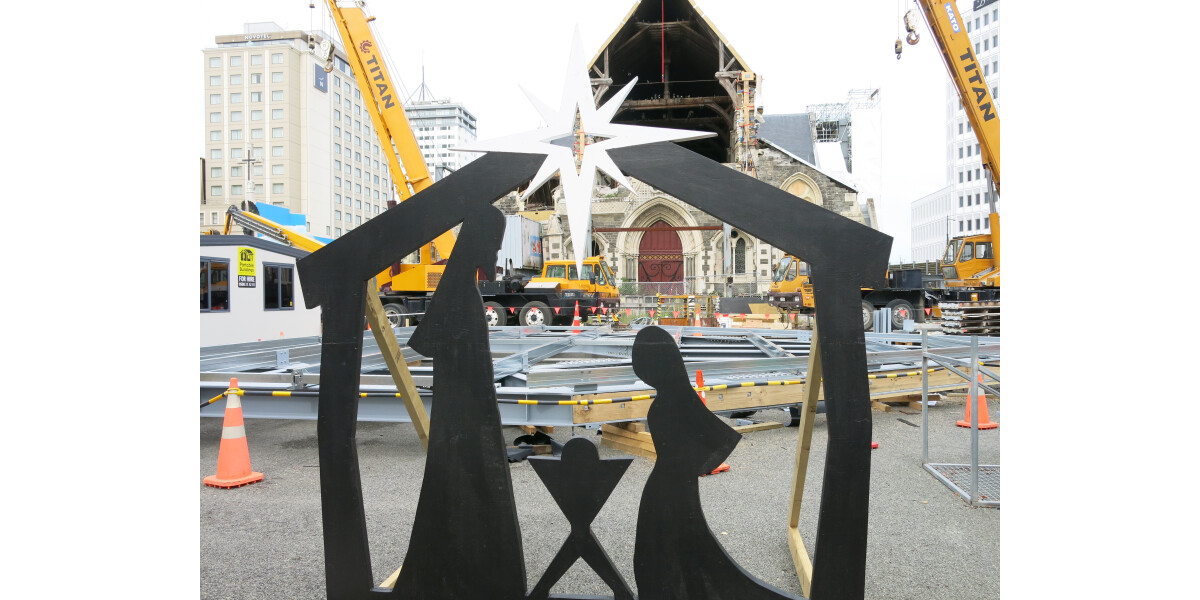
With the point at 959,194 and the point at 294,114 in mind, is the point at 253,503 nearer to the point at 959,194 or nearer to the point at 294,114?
the point at 294,114

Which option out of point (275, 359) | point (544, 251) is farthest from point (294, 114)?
point (275, 359)

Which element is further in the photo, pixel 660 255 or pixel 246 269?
pixel 660 255

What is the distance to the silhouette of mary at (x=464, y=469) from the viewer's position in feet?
8.06

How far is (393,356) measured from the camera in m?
2.83

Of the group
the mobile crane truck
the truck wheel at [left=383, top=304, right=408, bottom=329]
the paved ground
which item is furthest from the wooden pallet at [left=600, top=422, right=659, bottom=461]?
the truck wheel at [left=383, top=304, right=408, bottom=329]

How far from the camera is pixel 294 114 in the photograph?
6250cm

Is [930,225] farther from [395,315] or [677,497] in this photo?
[677,497]

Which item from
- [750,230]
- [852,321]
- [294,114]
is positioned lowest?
[852,321]

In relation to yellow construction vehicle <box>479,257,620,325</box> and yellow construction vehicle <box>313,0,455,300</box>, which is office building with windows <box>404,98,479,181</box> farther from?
yellow construction vehicle <box>313,0,455,300</box>

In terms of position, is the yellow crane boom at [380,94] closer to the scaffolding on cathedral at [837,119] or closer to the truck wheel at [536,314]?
the truck wheel at [536,314]

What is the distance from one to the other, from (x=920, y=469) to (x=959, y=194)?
230ft

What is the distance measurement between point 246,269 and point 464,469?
31.3 feet

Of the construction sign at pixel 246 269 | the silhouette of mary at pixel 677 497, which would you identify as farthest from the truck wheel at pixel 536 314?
the silhouette of mary at pixel 677 497

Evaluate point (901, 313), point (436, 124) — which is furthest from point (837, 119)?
point (436, 124)
